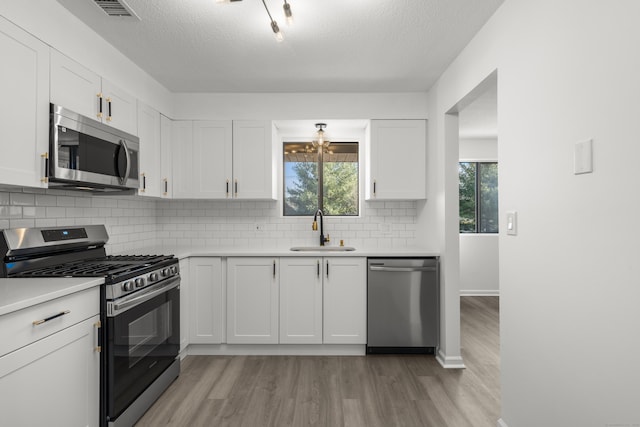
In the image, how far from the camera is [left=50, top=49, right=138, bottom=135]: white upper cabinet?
2066 millimetres

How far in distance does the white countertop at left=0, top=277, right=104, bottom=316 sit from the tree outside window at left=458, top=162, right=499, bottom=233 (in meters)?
5.32

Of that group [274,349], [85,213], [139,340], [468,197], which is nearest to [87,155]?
[85,213]

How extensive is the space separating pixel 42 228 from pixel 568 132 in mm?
2967

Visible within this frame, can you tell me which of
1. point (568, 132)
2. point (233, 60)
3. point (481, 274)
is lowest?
point (481, 274)

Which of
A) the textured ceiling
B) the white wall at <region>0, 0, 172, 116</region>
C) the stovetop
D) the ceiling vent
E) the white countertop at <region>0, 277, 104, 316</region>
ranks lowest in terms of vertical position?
the white countertop at <region>0, 277, 104, 316</region>

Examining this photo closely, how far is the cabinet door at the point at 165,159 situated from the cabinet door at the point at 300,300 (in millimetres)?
1345

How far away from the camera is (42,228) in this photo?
2242 mm

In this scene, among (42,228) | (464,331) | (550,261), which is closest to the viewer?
(550,261)

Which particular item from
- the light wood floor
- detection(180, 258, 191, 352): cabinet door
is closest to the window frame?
detection(180, 258, 191, 352): cabinet door

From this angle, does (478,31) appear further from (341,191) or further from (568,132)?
(341,191)

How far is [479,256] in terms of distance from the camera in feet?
18.4

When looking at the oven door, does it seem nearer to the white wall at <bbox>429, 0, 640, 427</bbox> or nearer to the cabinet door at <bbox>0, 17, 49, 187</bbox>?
the cabinet door at <bbox>0, 17, 49, 187</bbox>

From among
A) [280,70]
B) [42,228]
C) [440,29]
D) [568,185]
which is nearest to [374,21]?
[440,29]

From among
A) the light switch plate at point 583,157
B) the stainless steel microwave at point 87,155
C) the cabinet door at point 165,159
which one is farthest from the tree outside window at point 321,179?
the light switch plate at point 583,157
